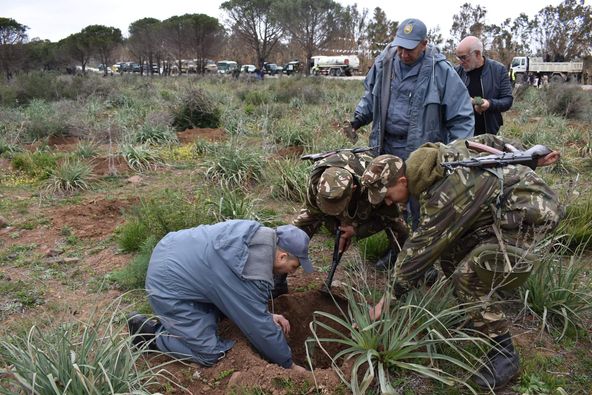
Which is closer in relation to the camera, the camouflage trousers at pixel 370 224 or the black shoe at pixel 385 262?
the camouflage trousers at pixel 370 224

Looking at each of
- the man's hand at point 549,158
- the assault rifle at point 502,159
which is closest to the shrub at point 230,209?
the assault rifle at point 502,159

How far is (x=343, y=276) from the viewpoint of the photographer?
3.80 meters

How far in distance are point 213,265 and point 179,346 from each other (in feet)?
1.60

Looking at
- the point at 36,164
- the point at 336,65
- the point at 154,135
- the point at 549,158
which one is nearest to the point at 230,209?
the point at 549,158

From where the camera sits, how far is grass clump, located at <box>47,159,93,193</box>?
601 cm

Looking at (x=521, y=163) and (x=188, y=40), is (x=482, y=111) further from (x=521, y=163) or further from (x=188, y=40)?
(x=188, y=40)

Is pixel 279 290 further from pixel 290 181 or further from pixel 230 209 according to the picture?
pixel 290 181

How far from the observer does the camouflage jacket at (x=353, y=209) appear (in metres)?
3.20

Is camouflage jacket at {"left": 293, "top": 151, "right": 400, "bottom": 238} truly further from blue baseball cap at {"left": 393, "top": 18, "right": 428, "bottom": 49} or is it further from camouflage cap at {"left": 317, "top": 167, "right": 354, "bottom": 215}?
blue baseball cap at {"left": 393, "top": 18, "right": 428, "bottom": 49}

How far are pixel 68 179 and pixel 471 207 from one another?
17.1 ft

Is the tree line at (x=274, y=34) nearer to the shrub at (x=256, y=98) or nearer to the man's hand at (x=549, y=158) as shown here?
the shrub at (x=256, y=98)

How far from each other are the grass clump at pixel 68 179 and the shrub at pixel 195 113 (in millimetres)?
4012

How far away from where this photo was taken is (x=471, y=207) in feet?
7.83

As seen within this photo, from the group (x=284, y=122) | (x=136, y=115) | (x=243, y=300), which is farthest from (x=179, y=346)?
(x=136, y=115)
